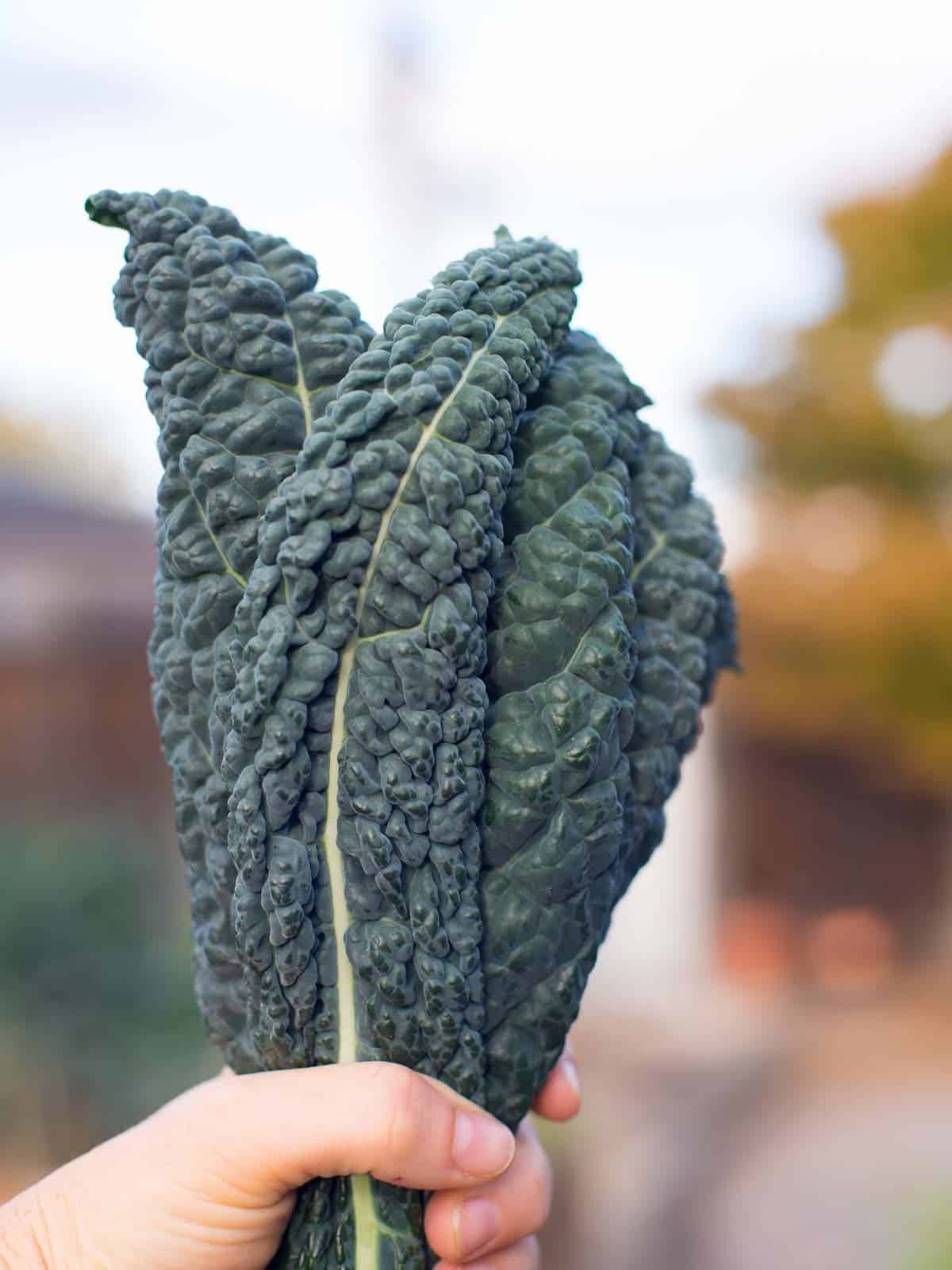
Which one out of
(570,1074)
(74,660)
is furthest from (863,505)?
(570,1074)

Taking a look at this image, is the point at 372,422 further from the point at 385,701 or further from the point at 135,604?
the point at 135,604

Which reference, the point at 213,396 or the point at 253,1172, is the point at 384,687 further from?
the point at 253,1172

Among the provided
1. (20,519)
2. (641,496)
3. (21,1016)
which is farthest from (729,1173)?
(641,496)

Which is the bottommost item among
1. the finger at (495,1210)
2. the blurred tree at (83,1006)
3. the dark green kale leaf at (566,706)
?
the blurred tree at (83,1006)

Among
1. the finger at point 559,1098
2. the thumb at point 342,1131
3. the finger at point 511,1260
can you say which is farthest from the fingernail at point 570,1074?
the thumb at point 342,1131

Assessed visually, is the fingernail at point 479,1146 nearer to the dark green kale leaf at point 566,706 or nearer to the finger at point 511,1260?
the dark green kale leaf at point 566,706

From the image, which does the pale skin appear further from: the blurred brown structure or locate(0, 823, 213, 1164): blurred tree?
the blurred brown structure

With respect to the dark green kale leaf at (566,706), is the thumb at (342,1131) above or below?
below
